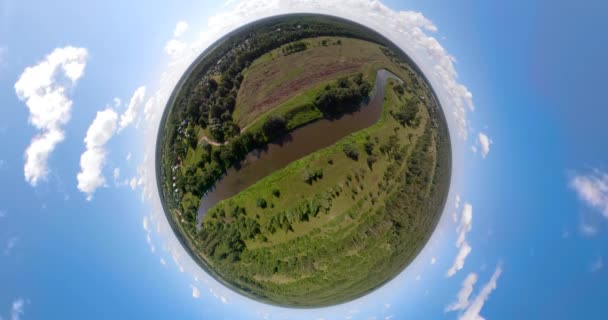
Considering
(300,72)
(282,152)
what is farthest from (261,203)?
(300,72)

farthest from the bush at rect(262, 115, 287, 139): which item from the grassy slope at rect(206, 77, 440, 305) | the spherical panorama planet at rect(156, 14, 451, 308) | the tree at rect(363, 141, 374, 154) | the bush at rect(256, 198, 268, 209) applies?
the tree at rect(363, 141, 374, 154)

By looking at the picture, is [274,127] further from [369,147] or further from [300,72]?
[369,147]

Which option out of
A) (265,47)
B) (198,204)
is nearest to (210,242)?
(198,204)

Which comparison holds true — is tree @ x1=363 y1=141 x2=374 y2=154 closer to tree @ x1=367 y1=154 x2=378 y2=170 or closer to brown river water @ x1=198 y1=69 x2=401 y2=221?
tree @ x1=367 y1=154 x2=378 y2=170

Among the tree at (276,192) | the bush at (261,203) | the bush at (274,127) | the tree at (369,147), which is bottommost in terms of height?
the bush at (261,203)

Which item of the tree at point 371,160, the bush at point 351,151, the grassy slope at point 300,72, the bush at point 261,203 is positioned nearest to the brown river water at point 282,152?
the bush at point 351,151

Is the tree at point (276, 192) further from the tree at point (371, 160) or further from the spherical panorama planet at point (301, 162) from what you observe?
the tree at point (371, 160)
